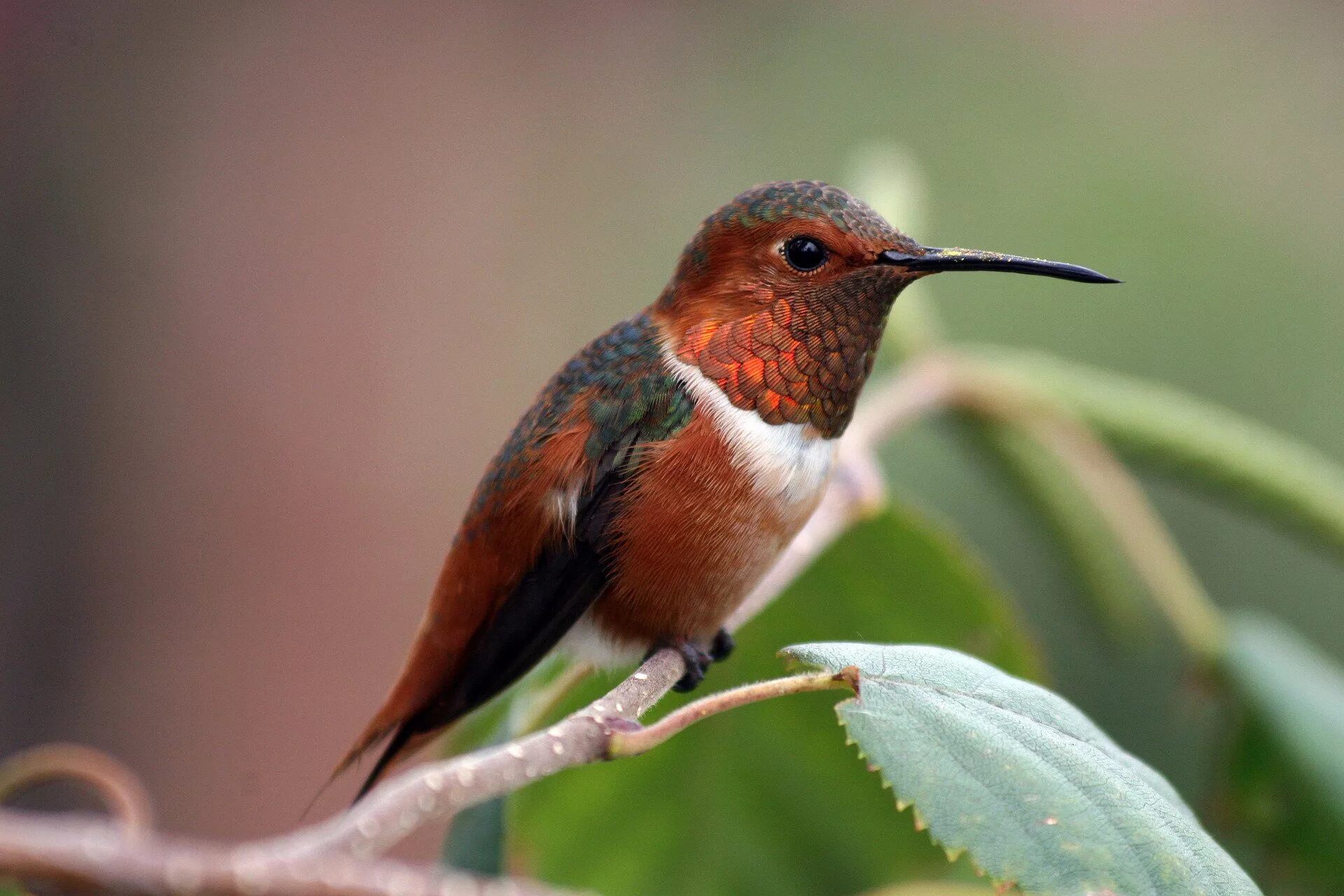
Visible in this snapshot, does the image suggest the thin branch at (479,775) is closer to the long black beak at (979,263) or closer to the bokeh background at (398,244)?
the long black beak at (979,263)

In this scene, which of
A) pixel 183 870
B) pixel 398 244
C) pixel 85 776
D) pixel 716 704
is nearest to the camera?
pixel 183 870

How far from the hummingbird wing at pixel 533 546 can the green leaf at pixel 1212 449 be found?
0.87 metres

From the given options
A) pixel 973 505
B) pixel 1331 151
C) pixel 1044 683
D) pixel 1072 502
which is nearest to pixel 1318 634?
pixel 973 505

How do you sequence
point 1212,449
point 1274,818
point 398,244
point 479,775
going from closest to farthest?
point 479,775 < point 1274,818 < point 1212,449 < point 398,244

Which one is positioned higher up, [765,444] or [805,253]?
[805,253]

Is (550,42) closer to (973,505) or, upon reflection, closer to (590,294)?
(590,294)

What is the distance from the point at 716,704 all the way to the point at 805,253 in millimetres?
791

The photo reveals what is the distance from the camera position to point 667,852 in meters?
1.75

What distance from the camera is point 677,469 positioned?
1558 mm

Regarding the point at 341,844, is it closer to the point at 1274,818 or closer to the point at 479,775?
the point at 479,775

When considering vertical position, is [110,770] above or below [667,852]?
above

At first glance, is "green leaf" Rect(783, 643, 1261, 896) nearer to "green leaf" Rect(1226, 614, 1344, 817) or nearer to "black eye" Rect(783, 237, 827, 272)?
"black eye" Rect(783, 237, 827, 272)

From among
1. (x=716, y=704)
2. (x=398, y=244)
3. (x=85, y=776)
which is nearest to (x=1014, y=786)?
(x=716, y=704)

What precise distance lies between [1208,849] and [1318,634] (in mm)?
2834
